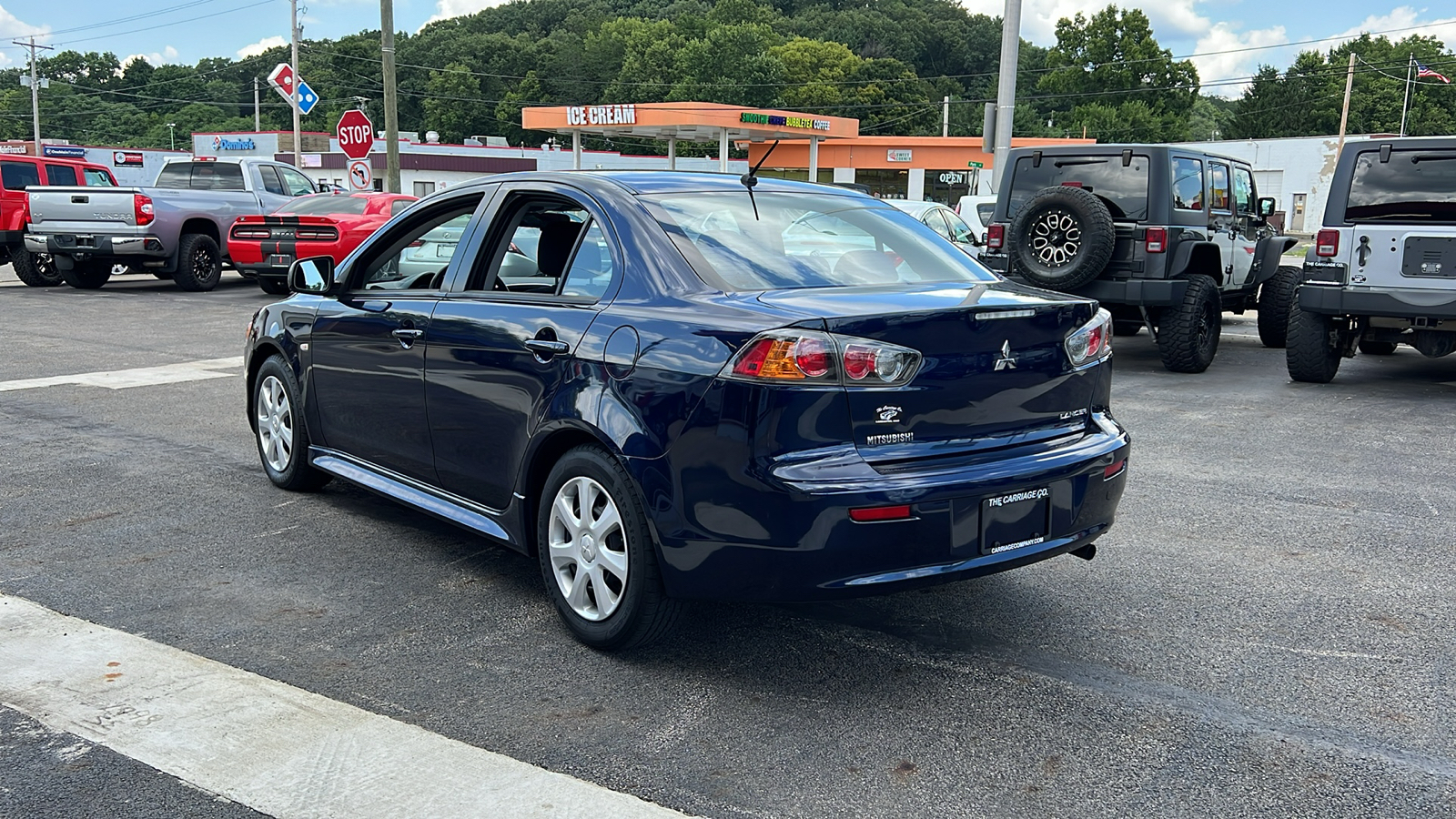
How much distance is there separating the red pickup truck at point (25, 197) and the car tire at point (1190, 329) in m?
16.0

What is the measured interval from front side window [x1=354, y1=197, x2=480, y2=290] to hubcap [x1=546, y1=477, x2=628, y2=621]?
A: 129 cm

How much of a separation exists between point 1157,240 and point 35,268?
17377mm

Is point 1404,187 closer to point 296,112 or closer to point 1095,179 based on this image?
point 1095,179

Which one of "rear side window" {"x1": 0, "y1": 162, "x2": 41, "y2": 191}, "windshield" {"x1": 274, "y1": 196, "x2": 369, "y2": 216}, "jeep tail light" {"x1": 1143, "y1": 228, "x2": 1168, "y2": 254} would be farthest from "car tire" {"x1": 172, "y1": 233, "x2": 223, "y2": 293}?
"jeep tail light" {"x1": 1143, "y1": 228, "x2": 1168, "y2": 254}

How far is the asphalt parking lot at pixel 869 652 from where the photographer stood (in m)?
3.19

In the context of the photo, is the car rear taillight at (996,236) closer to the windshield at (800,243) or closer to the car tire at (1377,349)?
the car tire at (1377,349)

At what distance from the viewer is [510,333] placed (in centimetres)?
436

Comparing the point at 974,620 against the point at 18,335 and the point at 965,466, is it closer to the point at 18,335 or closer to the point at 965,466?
the point at 965,466

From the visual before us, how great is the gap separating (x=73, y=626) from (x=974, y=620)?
3.08 meters

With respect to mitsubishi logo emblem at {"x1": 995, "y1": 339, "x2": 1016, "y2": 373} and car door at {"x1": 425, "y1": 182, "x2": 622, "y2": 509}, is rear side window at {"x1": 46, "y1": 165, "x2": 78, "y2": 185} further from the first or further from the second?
mitsubishi logo emblem at {"x1": 995, "y1": 339, "x2": 1016, "y2": 373}

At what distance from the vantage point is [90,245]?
1806 cm

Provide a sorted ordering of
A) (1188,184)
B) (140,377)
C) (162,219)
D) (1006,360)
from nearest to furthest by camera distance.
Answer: (1006,360) → (140,377) → (1188,184) → (162,219)

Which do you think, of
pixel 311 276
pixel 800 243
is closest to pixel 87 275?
pixel 311 276

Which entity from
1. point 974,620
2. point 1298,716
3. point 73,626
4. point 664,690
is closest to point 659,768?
point 664,690
